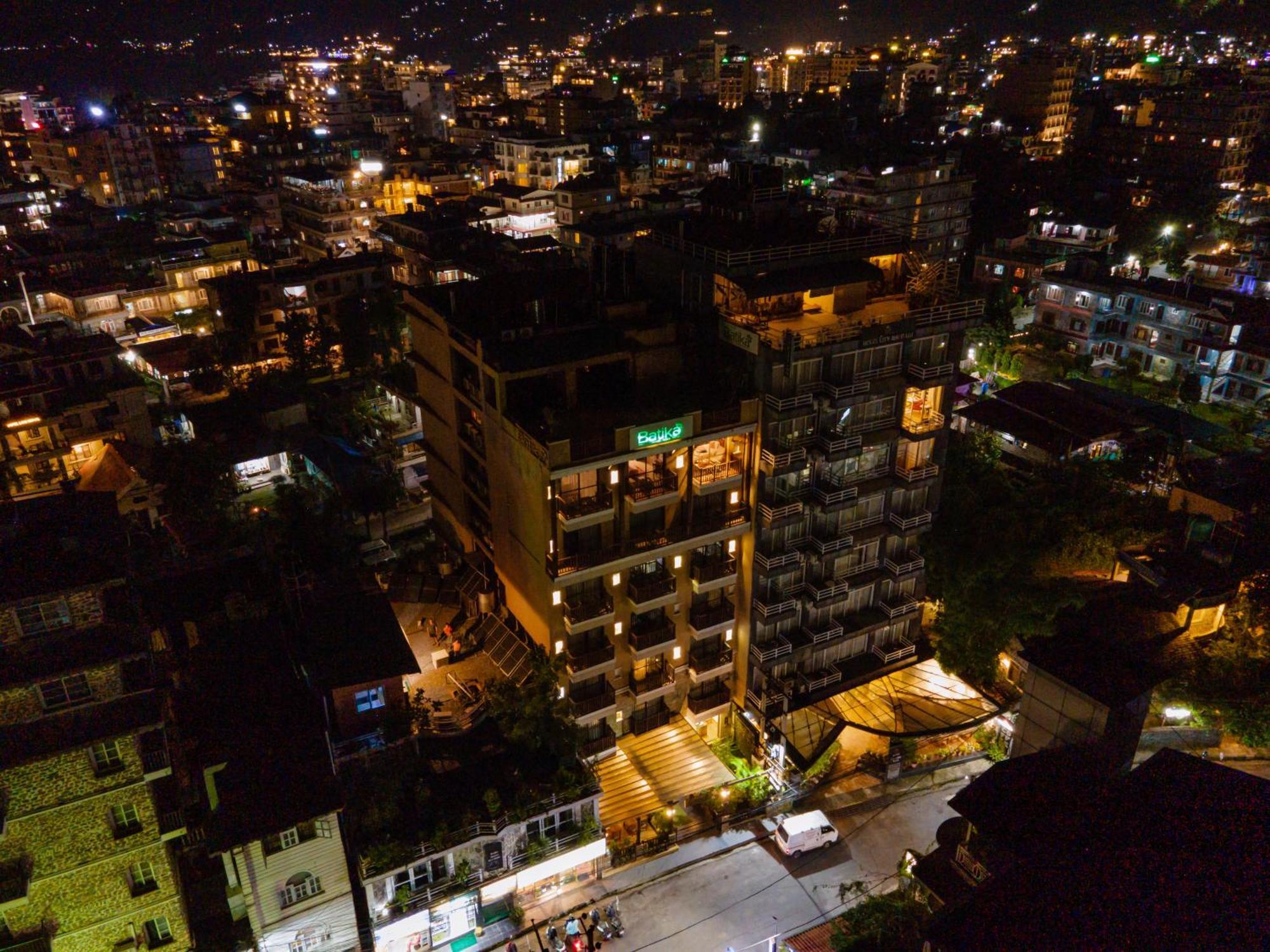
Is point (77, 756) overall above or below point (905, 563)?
above

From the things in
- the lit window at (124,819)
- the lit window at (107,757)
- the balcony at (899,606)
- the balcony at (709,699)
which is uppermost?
the lit window at (107,757)

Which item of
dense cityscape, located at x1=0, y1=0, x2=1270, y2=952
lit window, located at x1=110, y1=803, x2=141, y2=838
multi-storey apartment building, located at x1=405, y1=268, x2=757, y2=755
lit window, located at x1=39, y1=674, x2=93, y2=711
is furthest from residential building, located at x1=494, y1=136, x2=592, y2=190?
lit window, located at x1=110, y1=803, x2=141, y2=838

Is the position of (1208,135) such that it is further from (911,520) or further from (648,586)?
(648,586)

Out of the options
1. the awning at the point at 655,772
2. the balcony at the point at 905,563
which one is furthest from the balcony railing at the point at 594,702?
the balcony at the point at 905,563

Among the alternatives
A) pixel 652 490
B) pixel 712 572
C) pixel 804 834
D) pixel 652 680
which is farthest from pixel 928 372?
pixel 804 834

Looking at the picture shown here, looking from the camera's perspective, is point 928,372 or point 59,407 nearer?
point 928,372

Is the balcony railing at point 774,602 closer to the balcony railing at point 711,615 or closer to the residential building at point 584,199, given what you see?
the balcony railing at point 711,615
